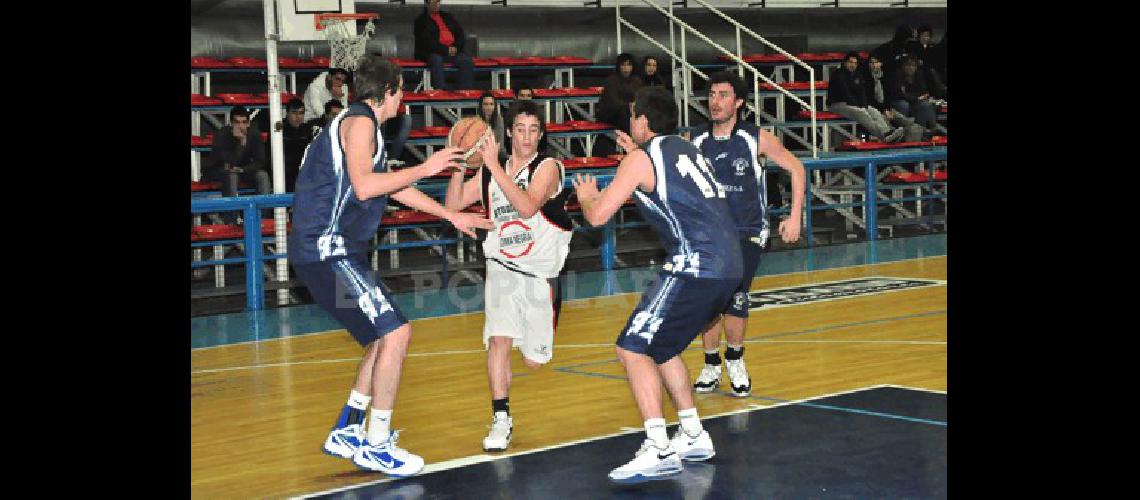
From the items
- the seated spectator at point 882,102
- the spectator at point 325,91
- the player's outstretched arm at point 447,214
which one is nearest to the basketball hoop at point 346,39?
the spectator at point 325,91

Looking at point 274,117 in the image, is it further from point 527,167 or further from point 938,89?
point 938,89

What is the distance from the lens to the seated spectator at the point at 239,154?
15.6 meters

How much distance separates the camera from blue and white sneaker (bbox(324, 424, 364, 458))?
6.84 metres

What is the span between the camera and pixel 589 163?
742 inches

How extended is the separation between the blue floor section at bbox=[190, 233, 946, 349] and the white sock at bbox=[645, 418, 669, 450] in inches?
187

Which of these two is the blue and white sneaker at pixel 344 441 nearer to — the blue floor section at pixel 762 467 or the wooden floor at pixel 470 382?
the wooden floor at pixel 470 382

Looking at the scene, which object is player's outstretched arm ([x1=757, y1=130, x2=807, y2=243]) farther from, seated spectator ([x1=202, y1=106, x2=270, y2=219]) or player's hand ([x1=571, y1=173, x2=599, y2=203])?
seated spectator ([x1=202, y1=106, x2=270, y2=219])

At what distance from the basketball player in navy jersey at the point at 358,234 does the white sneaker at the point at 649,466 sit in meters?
1.01

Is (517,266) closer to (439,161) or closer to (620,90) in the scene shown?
(439,161)
